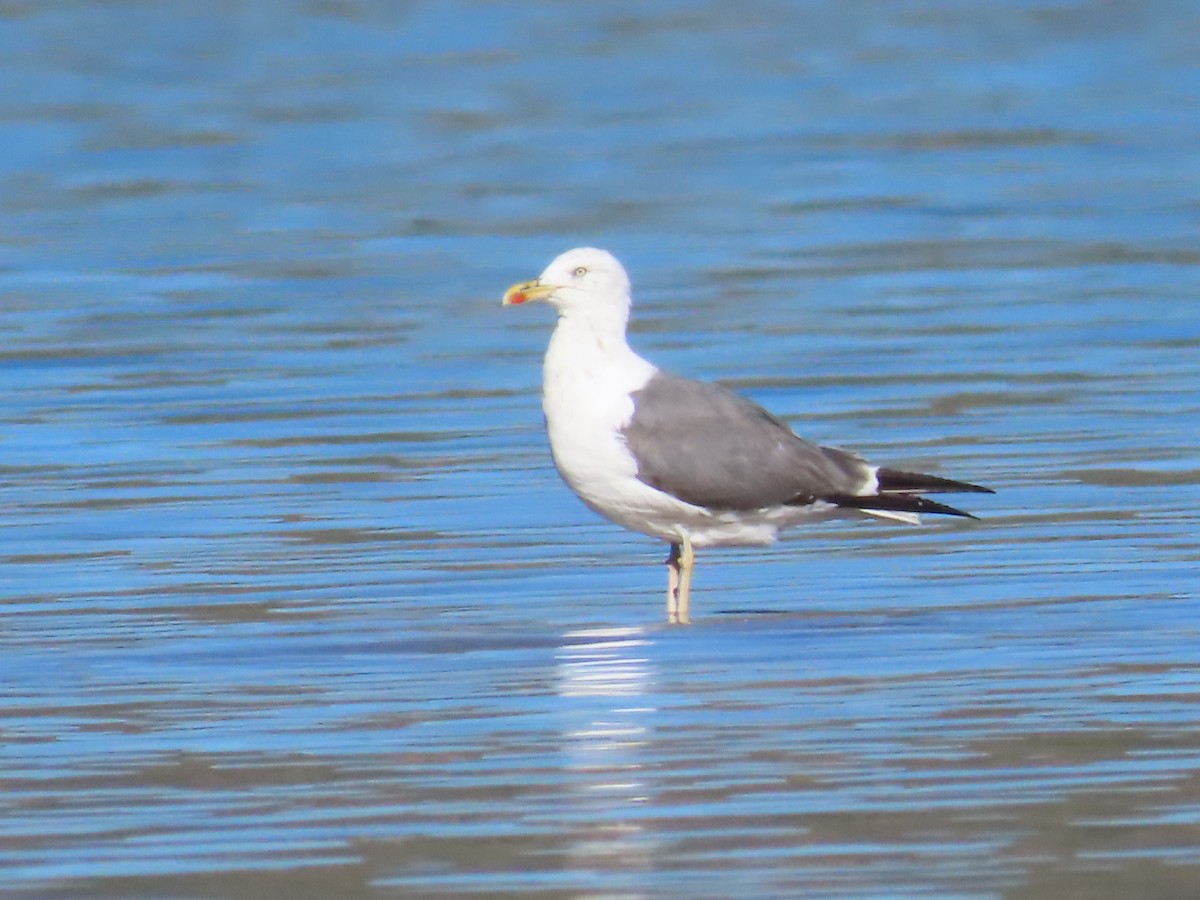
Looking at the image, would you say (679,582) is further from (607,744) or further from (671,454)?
(607,744)

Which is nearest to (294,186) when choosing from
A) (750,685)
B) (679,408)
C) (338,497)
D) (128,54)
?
(128,54)

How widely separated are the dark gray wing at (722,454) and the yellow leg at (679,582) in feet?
0.62

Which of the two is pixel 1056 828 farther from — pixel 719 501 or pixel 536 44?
pixel 536 44

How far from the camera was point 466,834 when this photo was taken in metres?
6.70

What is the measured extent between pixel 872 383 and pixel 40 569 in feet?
17.3

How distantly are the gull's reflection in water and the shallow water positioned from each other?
0.02m

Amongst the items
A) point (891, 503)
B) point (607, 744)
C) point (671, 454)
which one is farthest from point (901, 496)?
point (607, 744)

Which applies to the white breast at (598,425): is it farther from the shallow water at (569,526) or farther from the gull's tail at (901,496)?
the gull's tail at (901,496)

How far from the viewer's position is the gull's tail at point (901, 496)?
10203 mm

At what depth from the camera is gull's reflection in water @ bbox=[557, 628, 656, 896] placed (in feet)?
21.5

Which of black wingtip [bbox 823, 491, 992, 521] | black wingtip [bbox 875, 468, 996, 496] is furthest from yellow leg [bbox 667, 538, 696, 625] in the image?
black wingtip [bbox 875, 468, 996, 496]

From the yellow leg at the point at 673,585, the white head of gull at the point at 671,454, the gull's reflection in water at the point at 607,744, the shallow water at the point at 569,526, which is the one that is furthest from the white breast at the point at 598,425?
the gull's reflection in water at the point at 607,744

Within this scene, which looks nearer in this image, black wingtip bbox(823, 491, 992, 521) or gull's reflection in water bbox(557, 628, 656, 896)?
gull's reflection in water bbox(557, 628, 656, 896)

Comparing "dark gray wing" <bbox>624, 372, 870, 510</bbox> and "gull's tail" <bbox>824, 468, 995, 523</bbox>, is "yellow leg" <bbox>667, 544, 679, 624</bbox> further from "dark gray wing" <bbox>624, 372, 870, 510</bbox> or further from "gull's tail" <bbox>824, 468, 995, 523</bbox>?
"gull's tail" <bbox>824, 468, 995, 523</bbox>
